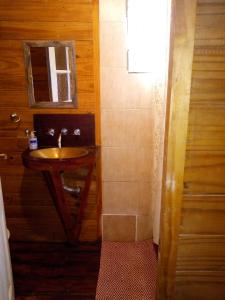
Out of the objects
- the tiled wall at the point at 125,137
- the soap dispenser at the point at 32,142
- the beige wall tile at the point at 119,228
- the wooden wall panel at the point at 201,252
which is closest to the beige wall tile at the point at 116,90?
the tiled wall at the point at 125,137

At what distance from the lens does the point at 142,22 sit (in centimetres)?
163

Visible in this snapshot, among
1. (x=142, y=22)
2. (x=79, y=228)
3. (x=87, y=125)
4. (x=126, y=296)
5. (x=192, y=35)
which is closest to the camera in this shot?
(x=192, y=35)

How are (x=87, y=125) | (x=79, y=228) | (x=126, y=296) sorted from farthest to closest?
(x=79, y=228) → (x=87, y=125) → (x=126, y=296)

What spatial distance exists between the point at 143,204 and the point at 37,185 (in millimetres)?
934

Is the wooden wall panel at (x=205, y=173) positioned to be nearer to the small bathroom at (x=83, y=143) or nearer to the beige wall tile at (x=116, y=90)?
the small bathroom at (x=83, y=143)

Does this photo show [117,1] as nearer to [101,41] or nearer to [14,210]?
[101,41]

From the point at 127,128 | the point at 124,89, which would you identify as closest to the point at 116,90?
the point at 124,89

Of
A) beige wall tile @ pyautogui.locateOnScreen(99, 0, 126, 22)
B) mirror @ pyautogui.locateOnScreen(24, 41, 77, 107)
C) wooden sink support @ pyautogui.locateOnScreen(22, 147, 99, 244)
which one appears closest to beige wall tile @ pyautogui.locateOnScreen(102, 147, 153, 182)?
wooden sink support @ pyautogui.locateOnScreen(22, 147, 99, 244)

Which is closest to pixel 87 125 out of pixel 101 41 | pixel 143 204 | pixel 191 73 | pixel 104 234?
pixel 101 41

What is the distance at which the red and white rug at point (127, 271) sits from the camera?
1551 mm

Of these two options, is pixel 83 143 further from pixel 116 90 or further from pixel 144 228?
pixel 144 228

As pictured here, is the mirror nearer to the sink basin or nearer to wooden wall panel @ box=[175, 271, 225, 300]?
the sink basin

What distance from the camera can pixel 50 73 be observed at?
179 centimetres

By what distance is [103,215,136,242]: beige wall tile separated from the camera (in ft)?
6.70
